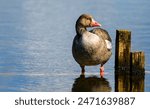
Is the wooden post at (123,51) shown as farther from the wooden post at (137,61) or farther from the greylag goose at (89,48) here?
the greylag goose at (89,48)

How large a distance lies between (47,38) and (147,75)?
20.9 ft

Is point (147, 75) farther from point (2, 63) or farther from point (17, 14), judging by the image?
point (17, 14)

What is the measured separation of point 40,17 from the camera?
29.7 meters

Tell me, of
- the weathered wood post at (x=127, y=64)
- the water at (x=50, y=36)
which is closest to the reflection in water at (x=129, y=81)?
the weathered wood post at (x=127, y=64)

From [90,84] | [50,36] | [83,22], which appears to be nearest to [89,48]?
[83,22]

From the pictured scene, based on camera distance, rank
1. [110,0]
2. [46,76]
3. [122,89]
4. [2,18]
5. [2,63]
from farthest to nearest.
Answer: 1. [110,0]
2. [2,18]
3. [2,63]
4. [46,76]
5. [122,89]

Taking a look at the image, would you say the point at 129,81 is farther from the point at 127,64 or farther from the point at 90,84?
the point at 90,84

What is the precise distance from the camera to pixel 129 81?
17953mm

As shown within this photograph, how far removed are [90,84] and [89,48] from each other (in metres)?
1.00

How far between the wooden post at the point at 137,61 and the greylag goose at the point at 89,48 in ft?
2.40

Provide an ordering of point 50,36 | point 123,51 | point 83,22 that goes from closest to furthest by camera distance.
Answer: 1. point 123,51
2. point 83,22
3. point 50,36

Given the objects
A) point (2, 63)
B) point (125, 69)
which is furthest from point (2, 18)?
point (125, 69)

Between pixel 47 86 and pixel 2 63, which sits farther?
pixel 2 63

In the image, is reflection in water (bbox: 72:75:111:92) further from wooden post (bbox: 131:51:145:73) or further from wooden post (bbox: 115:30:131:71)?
wooden post (bbox: 131:51:145:73)
